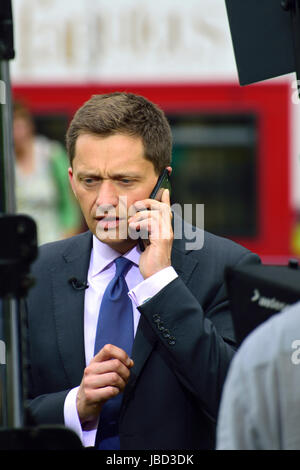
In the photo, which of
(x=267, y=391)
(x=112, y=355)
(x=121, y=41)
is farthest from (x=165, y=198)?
(x=121, y=41)

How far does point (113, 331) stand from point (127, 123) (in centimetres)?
58

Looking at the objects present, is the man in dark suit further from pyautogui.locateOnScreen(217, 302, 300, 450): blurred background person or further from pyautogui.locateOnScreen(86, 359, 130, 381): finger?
pyautogui.locateOnScreen(217, 302, 300, 450): blurred background person

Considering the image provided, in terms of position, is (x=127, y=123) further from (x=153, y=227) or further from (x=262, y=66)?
(x=262, y=66)

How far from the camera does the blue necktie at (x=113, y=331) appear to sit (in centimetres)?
203

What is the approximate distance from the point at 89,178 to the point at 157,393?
24.0 inches

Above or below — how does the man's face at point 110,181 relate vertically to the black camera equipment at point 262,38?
below

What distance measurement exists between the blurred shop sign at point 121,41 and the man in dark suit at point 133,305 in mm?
5560

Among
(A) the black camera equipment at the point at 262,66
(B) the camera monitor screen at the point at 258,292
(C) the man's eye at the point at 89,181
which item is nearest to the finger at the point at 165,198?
(C) the man's eye at the point at 89,181

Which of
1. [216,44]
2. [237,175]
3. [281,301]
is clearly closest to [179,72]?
[216,44]

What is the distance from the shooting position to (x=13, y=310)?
4.40ft

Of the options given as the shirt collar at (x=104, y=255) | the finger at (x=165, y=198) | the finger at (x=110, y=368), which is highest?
the finger at (x=165, y=198)

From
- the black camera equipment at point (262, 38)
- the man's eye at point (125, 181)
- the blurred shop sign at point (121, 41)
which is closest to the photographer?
the black camera equipment at point (262, 38)

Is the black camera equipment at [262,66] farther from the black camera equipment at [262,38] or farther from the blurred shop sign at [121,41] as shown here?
the blurred shop sign at [121,41]

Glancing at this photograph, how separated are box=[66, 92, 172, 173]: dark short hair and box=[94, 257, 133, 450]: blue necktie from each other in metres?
0.36
